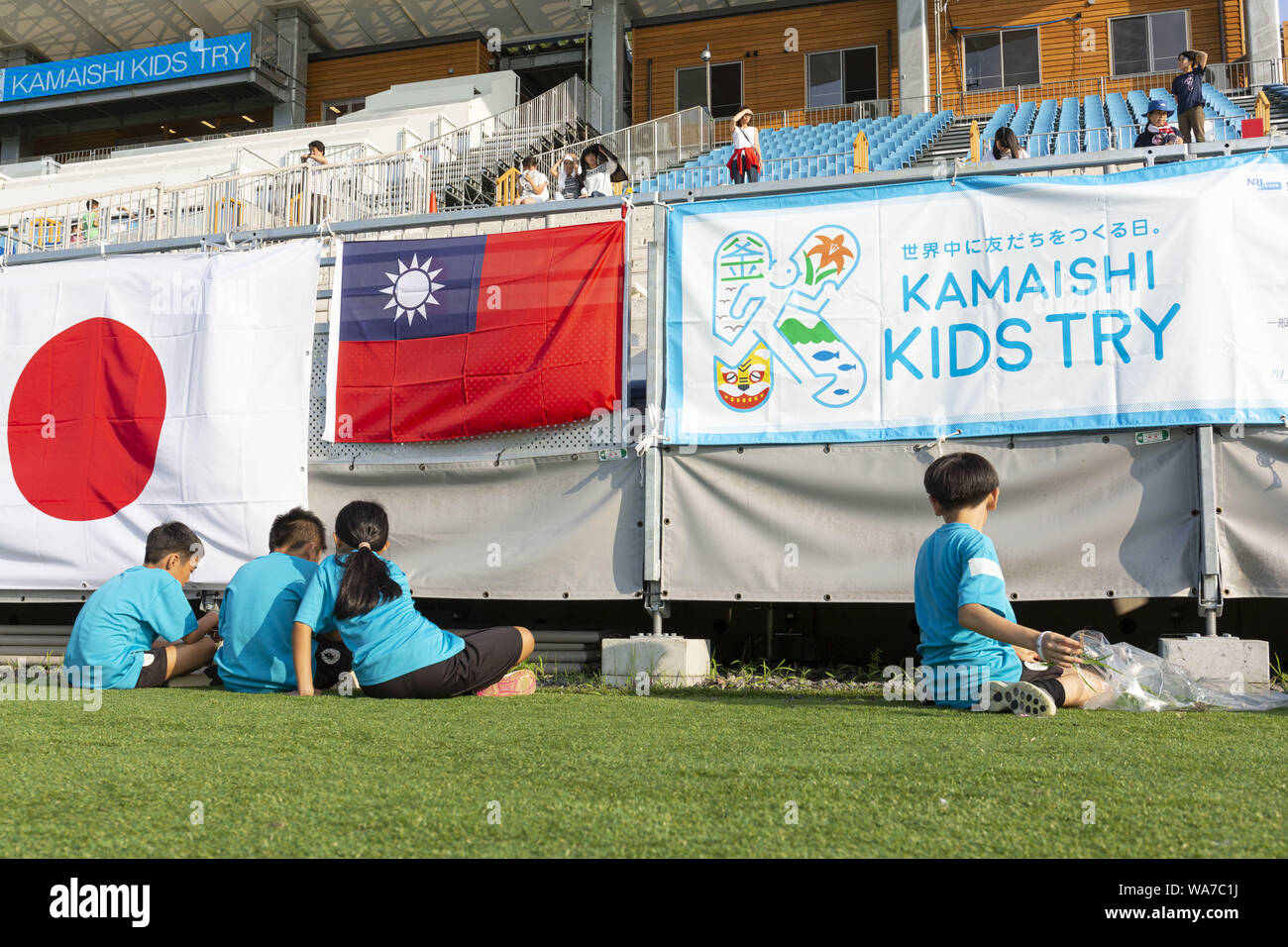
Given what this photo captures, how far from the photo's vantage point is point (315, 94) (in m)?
29.9

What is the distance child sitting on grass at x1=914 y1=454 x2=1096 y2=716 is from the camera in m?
4.35

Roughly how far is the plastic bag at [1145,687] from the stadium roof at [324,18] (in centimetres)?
2477

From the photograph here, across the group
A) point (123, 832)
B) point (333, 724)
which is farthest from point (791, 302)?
point (123, 832)

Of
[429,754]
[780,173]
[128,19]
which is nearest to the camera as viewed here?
[429,754]

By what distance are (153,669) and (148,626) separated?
24cm

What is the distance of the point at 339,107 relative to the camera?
29.5 m

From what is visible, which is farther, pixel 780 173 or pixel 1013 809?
pixel 780 173

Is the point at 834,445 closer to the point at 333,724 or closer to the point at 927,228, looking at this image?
the point at 927,228

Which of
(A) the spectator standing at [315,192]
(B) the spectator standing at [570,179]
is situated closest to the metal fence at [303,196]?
(A) the spectator standing at [315,192]

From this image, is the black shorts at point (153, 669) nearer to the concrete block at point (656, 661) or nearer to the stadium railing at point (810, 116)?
the concrete block at point (656, 661)

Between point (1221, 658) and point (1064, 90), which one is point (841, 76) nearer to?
point (1064, 90)

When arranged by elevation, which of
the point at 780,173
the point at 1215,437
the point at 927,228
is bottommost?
the point at 1215,437

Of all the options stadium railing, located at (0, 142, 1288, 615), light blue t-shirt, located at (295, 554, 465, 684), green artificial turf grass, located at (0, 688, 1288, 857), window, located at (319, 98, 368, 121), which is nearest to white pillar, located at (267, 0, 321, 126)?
window, located at (319, 98, 368, 121)
